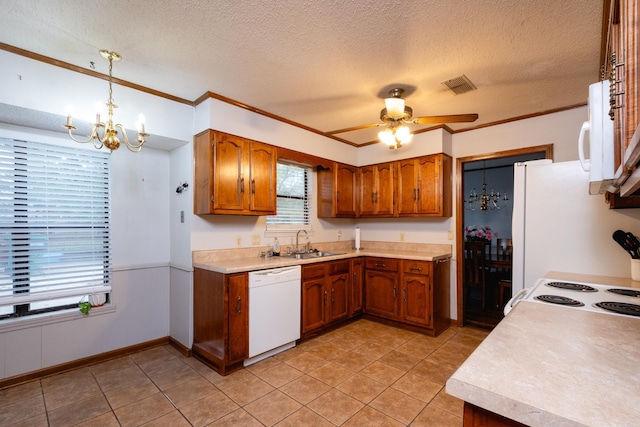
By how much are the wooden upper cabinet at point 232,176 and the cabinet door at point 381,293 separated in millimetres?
1606

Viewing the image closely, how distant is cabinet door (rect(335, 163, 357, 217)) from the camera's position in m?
4.17

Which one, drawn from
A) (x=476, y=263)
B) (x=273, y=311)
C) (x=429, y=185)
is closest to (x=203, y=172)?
(x=273, y=311)

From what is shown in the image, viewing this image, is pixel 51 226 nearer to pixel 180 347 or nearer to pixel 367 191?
pixel 180 347

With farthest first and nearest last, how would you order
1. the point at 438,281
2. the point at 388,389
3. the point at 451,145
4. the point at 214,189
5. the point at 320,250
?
the point at 320,250 < the point at 451,145 < the point at 438,281 < the point at 214,189 < the point at 388,389

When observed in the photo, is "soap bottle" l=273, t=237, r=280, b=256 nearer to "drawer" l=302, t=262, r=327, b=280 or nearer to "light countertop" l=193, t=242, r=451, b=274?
"light countertop" l=193, t=242, r=451, b=274

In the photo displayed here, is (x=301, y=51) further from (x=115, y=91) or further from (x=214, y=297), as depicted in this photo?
(x=214, y=297)

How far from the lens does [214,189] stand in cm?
276

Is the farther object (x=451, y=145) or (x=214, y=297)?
(x=451, y=145)

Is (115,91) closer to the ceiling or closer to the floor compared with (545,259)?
closer to the ceiling

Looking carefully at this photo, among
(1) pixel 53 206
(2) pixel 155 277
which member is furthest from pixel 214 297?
(1) pixel 53 206

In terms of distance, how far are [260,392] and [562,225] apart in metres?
2.64

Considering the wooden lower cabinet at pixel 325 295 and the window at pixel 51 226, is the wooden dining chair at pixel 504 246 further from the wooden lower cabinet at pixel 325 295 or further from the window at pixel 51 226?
the window at pixel 51 226

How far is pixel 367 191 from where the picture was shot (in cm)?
436

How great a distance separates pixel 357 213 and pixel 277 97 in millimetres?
2156
